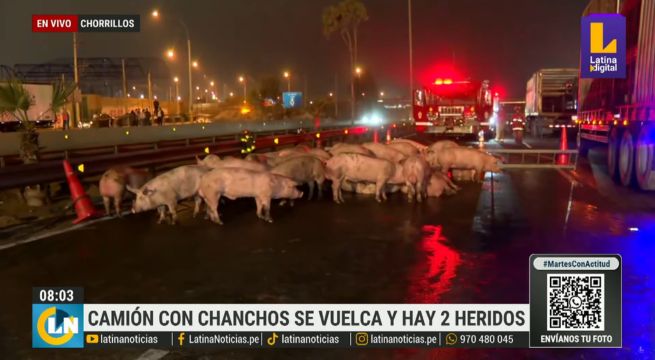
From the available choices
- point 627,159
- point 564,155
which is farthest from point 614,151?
point 564,155

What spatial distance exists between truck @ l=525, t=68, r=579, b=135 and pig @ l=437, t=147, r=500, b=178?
23.7m

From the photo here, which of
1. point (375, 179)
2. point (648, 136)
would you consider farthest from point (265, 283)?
point (648, 136)

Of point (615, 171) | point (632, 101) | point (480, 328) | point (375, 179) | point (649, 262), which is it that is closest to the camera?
point (480, 328)

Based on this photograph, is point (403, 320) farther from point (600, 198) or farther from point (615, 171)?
point (615, 171)

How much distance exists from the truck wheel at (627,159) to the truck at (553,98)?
22.5 metres

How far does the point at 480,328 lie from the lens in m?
4.63

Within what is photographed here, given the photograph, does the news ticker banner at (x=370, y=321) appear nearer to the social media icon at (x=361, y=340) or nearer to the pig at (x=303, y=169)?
the social media icon at (x=361, y=340)

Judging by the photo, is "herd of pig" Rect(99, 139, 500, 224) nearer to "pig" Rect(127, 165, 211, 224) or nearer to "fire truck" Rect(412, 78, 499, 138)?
"pig" Rect(127, 165, 211, 224)

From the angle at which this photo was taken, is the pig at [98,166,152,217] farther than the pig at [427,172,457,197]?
No

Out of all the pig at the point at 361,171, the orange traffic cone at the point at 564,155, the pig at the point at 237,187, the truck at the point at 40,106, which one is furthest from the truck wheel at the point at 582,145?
the truck at the point at 40,106

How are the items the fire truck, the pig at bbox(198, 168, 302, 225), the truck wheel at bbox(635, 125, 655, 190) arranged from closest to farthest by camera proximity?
the pig at bbox(198, 168, 302, 225), the truck wheel at bbox(635, 125, 655, 190), the fire truck

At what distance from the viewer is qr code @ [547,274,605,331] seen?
3.98 m

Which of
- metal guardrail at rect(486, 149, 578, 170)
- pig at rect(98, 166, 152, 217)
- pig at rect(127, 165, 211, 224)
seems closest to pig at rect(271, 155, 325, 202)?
pig at rect(127, 165, 211, 224)

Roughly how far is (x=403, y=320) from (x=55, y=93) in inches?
479
